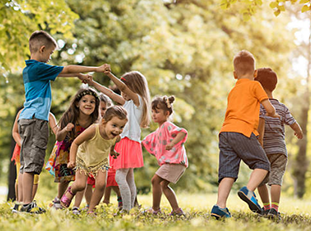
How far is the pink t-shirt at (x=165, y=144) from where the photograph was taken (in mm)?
5219

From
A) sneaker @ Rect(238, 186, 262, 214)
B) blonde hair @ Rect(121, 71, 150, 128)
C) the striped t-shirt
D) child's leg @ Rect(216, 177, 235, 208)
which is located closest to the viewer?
sneaker @ Rect(238, 186, 262, 214)

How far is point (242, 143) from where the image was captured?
4301 mm

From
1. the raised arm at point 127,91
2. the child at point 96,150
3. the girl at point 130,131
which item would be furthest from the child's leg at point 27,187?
the raised arm at point 127,91

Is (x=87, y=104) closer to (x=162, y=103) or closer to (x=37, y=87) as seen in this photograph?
(x=37, y=87)

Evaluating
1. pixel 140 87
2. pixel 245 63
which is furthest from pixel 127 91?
pixel 245 63

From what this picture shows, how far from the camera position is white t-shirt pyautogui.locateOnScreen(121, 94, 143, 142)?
542cm

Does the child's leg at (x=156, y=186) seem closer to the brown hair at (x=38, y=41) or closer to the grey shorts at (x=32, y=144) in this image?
the grey shorts at (x=32, y=144)

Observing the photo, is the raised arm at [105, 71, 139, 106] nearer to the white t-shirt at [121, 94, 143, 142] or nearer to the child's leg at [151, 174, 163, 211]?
the white t-shirt at [121, 94, 143, 142]

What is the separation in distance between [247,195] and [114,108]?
1.92m

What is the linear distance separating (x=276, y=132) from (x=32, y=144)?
129 inches

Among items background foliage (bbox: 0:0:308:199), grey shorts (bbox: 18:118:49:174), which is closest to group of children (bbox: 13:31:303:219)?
grey shorts (bbox: 18:118:49:174)

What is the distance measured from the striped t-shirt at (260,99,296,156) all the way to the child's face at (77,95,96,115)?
244 centimetres

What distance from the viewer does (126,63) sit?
40.2 ft

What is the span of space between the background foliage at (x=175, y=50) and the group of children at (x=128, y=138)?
374cm
